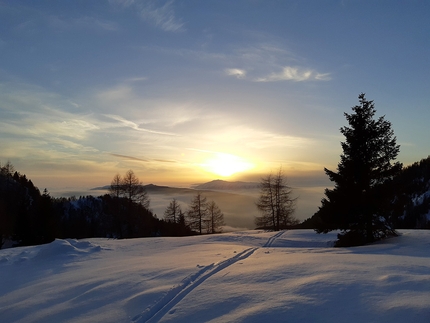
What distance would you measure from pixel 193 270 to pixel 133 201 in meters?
24.9

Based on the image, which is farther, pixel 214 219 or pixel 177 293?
pixel 214 219

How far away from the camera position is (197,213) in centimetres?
4147

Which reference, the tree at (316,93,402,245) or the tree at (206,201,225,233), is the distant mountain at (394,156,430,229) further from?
the tree at (316,93,402,245)

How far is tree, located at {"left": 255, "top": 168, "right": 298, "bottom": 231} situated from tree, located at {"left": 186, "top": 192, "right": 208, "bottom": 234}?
9.47m

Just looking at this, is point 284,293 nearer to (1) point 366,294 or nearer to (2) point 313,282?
(2) point 313,282

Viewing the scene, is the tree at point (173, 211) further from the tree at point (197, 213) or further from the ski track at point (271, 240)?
the ski track at point (271, 240)

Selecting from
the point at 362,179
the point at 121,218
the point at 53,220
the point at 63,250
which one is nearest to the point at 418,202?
the point at 362,179

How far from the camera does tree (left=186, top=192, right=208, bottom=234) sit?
1623 inches

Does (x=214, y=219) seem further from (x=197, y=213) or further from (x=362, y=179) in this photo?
(x=362, y=179)

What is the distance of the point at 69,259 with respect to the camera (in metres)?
15.7

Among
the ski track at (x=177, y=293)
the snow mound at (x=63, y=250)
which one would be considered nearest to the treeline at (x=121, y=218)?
the snow mound at (x=63, y=250)

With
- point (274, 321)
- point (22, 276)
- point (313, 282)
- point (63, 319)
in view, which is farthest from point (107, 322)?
point (22, 276)

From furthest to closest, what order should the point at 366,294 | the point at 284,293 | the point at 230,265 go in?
the point at 230,265
the point at 284,293
the point at 366,294

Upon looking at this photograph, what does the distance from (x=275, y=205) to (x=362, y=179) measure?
1613cm
